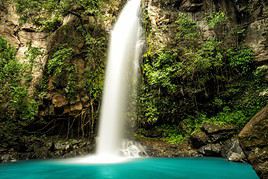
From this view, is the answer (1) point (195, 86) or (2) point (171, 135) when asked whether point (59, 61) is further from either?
(1) point (195, 86)

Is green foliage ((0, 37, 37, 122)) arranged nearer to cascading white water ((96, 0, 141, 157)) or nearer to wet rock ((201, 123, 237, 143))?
cascading white water ((96, 0, 141, 157))

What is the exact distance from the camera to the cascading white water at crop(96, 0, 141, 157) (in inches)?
492

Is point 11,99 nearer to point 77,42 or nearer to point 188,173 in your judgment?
point 77,42

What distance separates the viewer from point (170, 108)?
13078mm

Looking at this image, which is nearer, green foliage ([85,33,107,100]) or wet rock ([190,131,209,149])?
wet rock ([190,131,209,149])

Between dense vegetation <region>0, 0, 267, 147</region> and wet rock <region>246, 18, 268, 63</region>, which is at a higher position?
wet rock <region>246, 18, 268, 63</region>

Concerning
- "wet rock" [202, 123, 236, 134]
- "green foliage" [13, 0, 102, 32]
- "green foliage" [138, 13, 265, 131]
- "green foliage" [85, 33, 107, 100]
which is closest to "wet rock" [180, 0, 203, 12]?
"green foliage" [138, 13, 265, 131]

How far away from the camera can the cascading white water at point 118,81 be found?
12.5 m

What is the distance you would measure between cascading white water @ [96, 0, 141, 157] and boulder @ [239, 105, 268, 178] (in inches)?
324

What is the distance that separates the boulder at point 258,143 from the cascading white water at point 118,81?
27.0 feet

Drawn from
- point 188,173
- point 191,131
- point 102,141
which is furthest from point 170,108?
point 188,173

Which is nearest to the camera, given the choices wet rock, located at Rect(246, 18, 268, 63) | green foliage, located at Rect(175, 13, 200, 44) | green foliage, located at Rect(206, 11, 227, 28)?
wet rock, located at Rect(246, 18, 268, 63)

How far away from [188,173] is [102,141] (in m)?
5.99

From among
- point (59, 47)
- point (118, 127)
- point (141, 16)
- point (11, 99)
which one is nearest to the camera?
point (11, 99)
